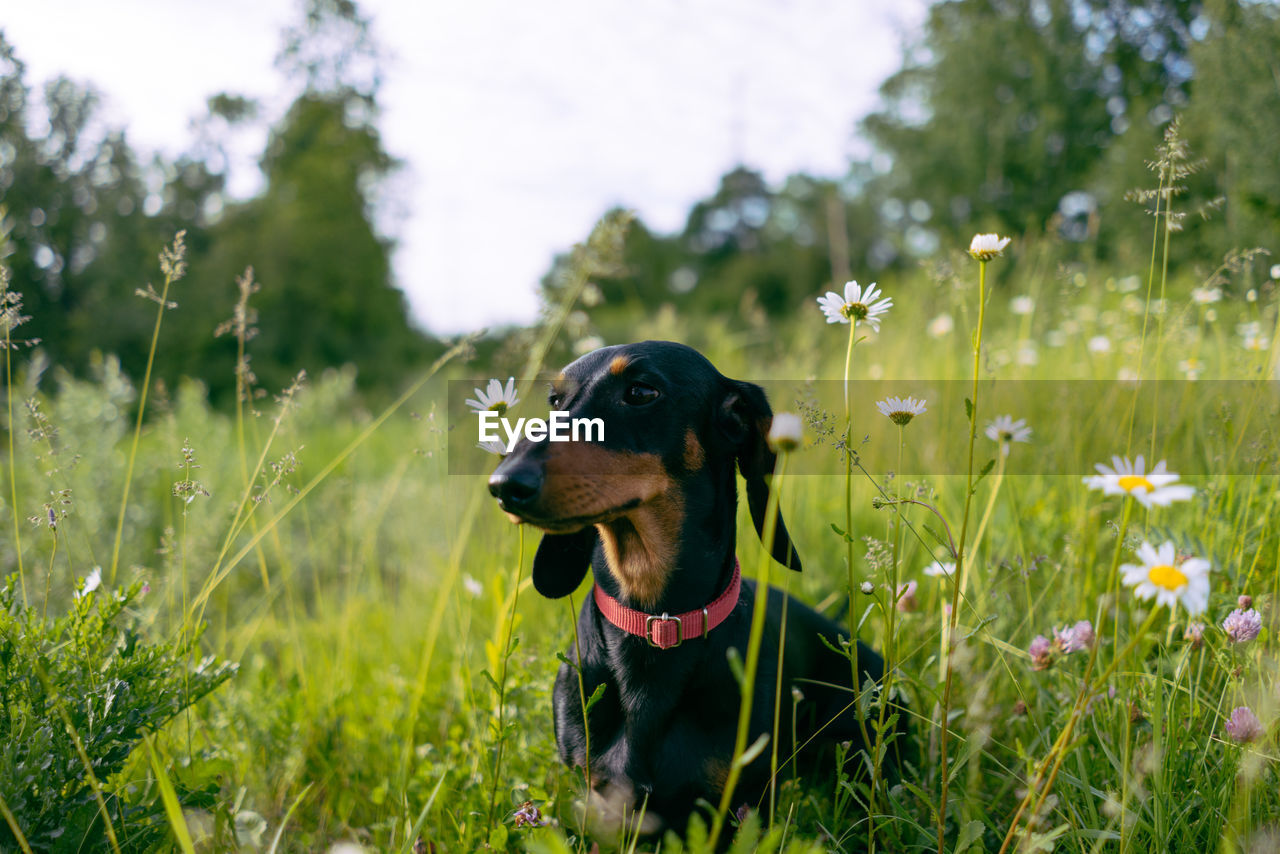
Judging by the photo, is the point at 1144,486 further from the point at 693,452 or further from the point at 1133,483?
the point at 693,452

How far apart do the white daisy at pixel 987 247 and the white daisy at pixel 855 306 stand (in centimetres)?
17

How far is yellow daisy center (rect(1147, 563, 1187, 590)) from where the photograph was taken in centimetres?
89

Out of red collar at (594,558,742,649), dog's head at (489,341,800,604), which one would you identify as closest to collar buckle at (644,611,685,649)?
red collar at (594,558,742,649)

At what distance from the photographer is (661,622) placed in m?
1.60

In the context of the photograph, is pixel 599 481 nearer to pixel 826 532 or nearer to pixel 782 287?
pixel 826 532

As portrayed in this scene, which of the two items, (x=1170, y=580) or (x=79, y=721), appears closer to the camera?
(x=1170, y=580)

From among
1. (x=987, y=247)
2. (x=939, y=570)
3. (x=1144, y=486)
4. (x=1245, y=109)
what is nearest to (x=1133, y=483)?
(x=1144, y=486)

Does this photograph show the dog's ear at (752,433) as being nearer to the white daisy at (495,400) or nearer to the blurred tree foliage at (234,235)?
the white daisy at (495,400)

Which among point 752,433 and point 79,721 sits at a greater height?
point 752,433

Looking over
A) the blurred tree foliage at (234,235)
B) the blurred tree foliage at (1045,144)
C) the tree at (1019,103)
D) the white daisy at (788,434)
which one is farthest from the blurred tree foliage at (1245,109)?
the tree at (1019,103)

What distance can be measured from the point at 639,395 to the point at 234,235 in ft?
49.2

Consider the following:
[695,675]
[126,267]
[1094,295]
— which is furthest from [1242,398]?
[126,267]

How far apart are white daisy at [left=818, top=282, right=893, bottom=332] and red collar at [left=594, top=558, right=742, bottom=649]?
29.4 inches

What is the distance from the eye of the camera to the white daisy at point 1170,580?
848mm
